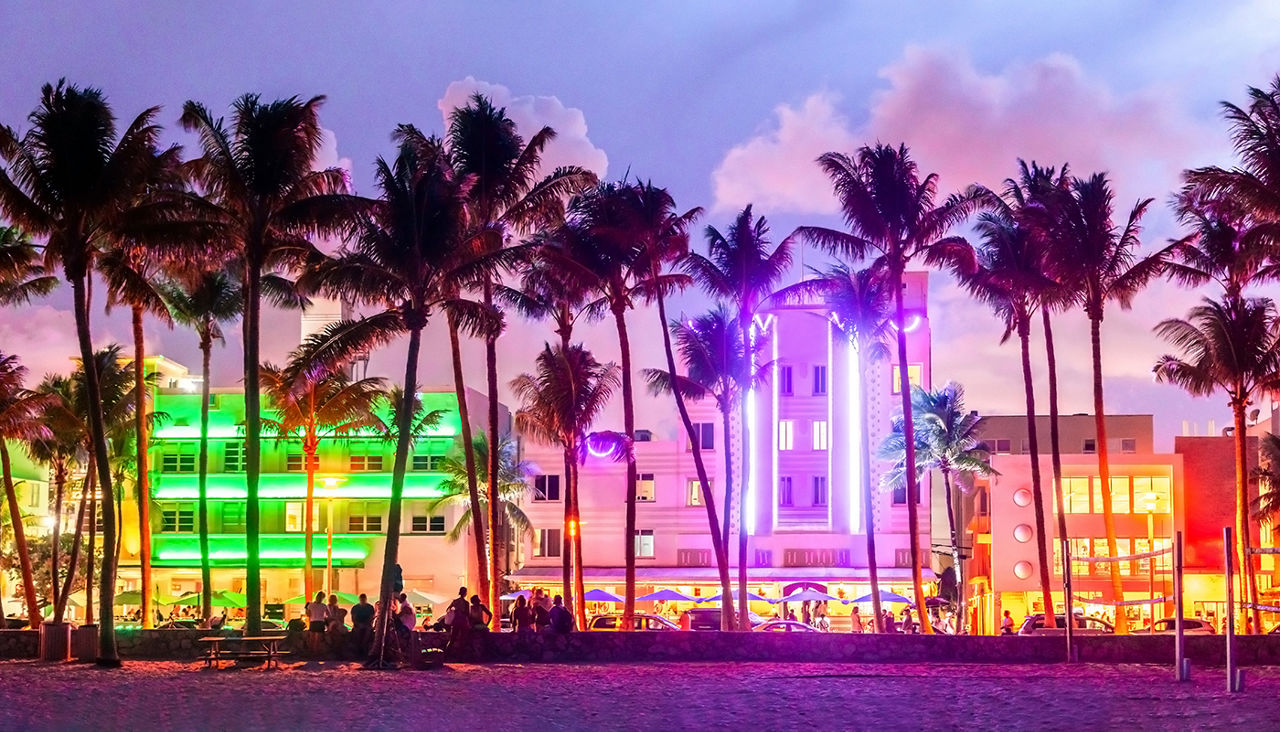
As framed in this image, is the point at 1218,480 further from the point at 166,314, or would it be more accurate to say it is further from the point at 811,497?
the point at 166,314

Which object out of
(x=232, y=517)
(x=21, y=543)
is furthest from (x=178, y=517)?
(x=21, y=543)

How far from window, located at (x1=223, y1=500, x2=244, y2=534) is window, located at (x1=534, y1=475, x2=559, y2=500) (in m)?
15.5

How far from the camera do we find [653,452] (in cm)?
6769

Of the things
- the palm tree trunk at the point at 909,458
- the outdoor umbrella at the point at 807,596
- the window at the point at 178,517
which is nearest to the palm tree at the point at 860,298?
the palm tree trunk at the point at 909,458

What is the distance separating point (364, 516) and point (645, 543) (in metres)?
14.9

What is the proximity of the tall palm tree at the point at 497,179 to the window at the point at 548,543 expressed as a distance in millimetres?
27002

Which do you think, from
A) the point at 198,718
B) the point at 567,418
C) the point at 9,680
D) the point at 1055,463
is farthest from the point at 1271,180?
the point at 9,680

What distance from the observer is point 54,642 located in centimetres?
3256

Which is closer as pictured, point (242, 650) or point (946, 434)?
point (242, 650)

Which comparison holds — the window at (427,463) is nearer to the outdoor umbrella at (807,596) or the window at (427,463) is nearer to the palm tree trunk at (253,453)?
the outdoor umbrella at (807,596)

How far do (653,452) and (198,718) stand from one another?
4697cm

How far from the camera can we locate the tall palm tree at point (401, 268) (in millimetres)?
31844

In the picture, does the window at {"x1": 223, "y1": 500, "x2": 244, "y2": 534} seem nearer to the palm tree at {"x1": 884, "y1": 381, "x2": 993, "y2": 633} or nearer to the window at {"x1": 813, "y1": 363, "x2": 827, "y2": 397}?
the window at {"x1": 813, "y1": 363, "x2": 827, "y2": 397}

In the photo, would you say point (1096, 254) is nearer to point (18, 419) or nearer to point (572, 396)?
point (572, 396)
